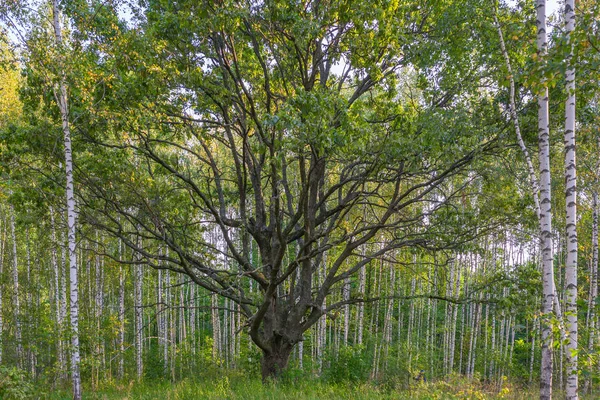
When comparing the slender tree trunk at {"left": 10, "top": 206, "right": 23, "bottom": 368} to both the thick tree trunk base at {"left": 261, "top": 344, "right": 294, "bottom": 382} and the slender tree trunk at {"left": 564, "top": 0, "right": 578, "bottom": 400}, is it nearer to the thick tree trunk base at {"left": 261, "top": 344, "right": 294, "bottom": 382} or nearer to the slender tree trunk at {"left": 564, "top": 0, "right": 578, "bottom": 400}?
the thick tree trunk base at {"left": 261, "top": 344, "right": 294, "bottom": 382}

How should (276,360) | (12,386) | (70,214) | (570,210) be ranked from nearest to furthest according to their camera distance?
(570,210) → (12,386) → (70,214) → (276,360)

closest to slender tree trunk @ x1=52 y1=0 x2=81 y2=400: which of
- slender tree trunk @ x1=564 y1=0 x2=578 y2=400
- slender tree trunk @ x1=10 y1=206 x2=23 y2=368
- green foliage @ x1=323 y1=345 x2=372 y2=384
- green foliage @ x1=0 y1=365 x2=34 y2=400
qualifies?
green foliage @ x1=0 y1=365 x2=34 y2=400

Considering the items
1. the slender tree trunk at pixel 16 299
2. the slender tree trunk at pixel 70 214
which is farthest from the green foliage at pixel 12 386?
the slender tree trunk at pixel 16 299

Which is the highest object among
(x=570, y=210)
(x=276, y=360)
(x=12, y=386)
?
(x=570, y=210)

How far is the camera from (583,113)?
25.5 ft

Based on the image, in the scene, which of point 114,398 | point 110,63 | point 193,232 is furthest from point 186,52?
point 114,398

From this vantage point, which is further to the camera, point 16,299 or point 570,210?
point 16,299

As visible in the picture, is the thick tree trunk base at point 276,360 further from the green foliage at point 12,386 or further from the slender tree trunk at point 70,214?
the green foliage at point 12,386

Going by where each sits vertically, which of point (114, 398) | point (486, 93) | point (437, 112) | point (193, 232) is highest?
point (486, 93)

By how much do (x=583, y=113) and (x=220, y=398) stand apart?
8299 millimetres

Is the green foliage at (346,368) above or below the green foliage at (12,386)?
below

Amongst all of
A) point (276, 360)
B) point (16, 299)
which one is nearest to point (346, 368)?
point (276, 360)

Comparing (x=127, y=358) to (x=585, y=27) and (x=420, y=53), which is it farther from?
(x=585, y=27)

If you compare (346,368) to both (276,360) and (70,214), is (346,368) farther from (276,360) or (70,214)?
(70,214)
